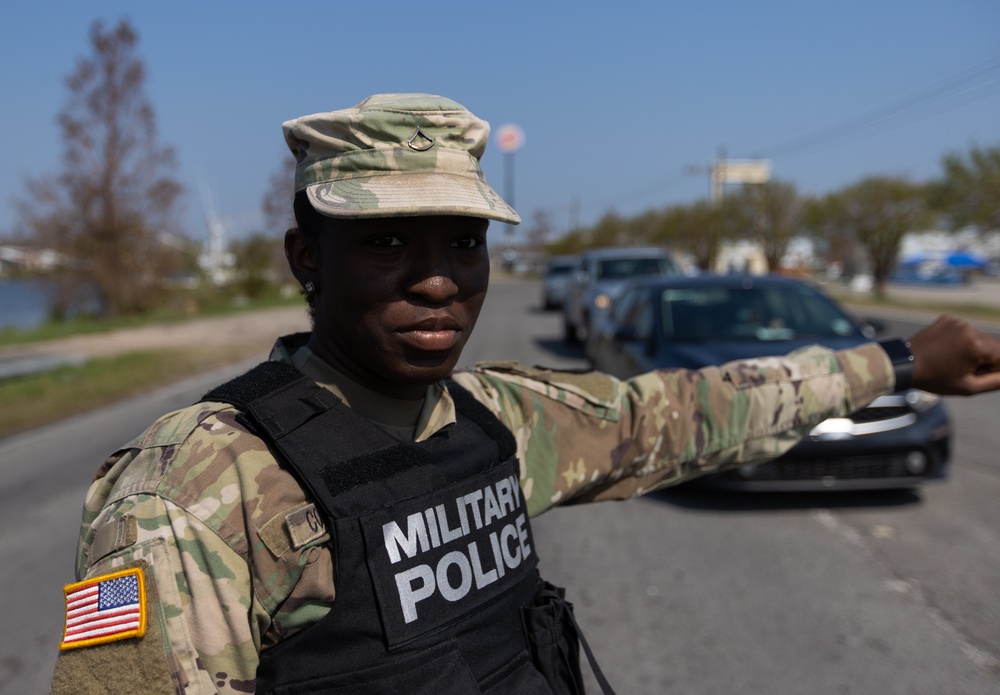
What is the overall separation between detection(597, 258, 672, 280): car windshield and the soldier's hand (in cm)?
1392

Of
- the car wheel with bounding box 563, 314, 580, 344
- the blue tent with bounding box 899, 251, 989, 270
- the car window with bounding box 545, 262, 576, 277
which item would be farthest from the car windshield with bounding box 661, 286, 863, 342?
the blue tent with bounding box 899, 251, 989, 270

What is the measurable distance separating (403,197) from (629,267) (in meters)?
15.1

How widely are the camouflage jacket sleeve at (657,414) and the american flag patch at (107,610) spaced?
2.74 feet

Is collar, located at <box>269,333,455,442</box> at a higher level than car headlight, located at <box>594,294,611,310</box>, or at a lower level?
higher

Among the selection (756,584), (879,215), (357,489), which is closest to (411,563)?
(357,489)

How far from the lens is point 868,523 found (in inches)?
205

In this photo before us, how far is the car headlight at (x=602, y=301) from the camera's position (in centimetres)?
1366

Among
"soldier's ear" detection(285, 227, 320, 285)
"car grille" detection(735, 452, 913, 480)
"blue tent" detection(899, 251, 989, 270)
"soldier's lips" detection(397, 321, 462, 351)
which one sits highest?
"soldier's ear" detection(285, 227, 320, 285)

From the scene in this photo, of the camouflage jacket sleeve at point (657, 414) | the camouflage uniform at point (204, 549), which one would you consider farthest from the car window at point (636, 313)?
the camouflage uniform at point (204, 549)

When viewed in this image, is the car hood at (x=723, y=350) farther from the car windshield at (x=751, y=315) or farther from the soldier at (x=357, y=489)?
the soldier at (x=357, y=489)

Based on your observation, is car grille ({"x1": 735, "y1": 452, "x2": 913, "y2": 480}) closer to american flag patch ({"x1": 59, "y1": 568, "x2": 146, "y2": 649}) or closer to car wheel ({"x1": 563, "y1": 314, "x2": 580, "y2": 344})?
american flag patch ({"x1": 59, "y1": 568, "x2": 146, "y2": 649})

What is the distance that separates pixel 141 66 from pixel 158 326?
8341mm

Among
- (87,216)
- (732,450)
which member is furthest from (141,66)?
(732,450)

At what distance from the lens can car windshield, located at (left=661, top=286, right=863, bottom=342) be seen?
21.8 feet
